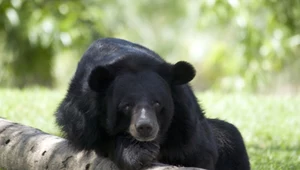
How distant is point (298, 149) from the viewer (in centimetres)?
778

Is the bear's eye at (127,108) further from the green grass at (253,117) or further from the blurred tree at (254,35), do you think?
the blurred tree at (254,35)

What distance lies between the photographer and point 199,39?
2631 cm

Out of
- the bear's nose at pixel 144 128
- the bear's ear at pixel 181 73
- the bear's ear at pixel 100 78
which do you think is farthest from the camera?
the bear's ear at pixel 181 73

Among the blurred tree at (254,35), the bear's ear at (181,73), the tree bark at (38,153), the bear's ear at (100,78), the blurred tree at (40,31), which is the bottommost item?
the tree bark at (38,153)

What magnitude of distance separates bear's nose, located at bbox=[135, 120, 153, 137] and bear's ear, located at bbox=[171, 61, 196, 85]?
1.94 feet

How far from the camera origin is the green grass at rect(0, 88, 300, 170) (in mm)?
7188

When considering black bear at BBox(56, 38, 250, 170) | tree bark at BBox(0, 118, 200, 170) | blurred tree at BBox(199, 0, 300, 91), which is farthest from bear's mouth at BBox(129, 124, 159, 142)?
blurred tree at BBox(199, 0, 300, 91)

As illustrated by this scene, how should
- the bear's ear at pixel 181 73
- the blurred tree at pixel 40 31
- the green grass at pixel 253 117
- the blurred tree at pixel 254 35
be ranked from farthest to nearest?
the blurred tree at pixel 254 35
the blurred tree at pixel 40 31
the green grass at pixel 253 117
the bear's ear at pixel 181 73

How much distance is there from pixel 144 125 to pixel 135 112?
16 centimetres

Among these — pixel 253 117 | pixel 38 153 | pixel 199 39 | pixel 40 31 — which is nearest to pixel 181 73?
pixel 38 153

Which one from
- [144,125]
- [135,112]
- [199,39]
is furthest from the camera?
[199,39]

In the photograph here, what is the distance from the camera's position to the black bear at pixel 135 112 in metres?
4.30

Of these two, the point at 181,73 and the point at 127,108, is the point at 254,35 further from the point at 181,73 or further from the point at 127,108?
the point at 127,108

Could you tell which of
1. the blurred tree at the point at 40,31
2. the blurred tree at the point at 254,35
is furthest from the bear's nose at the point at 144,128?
the blurred tree at the point at 254,35
